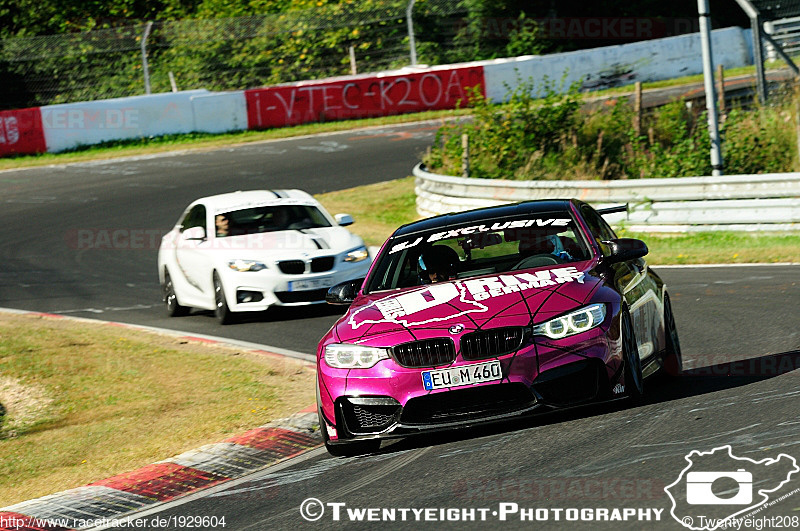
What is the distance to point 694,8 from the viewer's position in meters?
50.4

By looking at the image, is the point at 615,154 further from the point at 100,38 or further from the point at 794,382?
the point at 100,38

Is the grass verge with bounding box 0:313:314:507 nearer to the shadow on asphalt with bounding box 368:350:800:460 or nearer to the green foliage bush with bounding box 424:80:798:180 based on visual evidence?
the shadow on asphalt with bounding box 368:350:800:460

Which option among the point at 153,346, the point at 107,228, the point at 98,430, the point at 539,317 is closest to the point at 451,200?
the point at 107,228

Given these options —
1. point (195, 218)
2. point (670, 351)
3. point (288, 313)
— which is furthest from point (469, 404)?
point (195, 218)

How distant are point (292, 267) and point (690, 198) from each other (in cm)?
650

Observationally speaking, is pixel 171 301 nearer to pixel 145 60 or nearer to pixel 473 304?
pixel 473 304

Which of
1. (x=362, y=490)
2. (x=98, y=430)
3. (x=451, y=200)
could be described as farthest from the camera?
(x=451, y=200)

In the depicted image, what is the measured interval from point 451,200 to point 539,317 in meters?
13.9

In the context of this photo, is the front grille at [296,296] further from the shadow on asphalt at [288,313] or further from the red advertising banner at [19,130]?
the red advertising banner at [19,130]

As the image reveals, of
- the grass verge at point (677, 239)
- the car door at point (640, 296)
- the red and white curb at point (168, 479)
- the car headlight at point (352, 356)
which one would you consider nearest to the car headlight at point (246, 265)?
the grass verge at point (677, 239)

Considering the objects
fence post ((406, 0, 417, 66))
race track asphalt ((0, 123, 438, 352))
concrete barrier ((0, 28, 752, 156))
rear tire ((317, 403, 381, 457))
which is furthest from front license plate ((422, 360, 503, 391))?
fence post ((406, 0, 417, 66))

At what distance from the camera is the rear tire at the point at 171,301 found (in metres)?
15.1

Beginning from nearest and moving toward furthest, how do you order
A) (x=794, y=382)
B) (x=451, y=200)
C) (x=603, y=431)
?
1. (x=603, y=431)
2. (x=794, y=382)
3. (x=451, y=200)

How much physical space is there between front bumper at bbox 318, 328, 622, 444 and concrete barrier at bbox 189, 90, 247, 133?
26852 mm
